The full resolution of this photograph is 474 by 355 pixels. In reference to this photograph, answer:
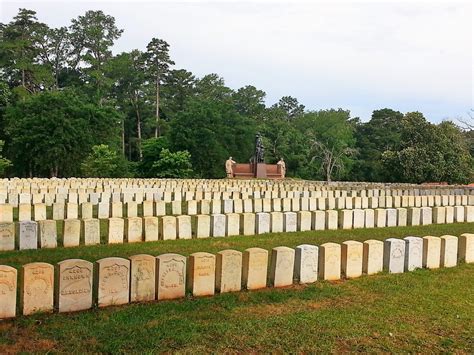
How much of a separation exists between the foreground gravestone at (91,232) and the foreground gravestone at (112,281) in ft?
14.6

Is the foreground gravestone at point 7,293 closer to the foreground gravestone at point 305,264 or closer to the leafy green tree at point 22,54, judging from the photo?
the foreground gravestone at point 305,264

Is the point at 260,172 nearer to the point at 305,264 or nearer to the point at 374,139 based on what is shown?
the point at 374,139

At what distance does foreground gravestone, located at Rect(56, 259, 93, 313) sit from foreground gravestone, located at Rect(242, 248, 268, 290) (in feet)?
7.49

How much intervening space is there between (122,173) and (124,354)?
38627 millimetres

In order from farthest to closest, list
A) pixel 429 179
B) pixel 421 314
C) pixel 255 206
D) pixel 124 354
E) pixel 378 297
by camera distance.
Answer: pixel 429 179, pixel 255 206, pixel 378 297, pixel 421 314, pixel 124 354

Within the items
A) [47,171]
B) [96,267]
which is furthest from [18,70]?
[96,267]

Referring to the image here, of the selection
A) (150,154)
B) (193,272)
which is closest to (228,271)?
(193,272)

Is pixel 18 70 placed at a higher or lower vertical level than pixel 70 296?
higher

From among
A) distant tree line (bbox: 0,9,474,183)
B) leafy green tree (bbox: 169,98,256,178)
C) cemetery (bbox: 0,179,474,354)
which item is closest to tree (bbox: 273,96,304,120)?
distant tree line (bbox: 0,9,474,183)

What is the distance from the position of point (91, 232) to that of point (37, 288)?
4735 millimetres

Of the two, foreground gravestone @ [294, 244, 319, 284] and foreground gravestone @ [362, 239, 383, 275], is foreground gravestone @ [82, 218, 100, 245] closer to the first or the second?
foreground gravestone @ [294, 244, 319, 284]

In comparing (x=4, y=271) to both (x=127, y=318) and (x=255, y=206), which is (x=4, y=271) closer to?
(x=127, y=318)

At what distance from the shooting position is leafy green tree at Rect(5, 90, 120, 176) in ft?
134

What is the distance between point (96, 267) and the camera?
6508 millimetres
